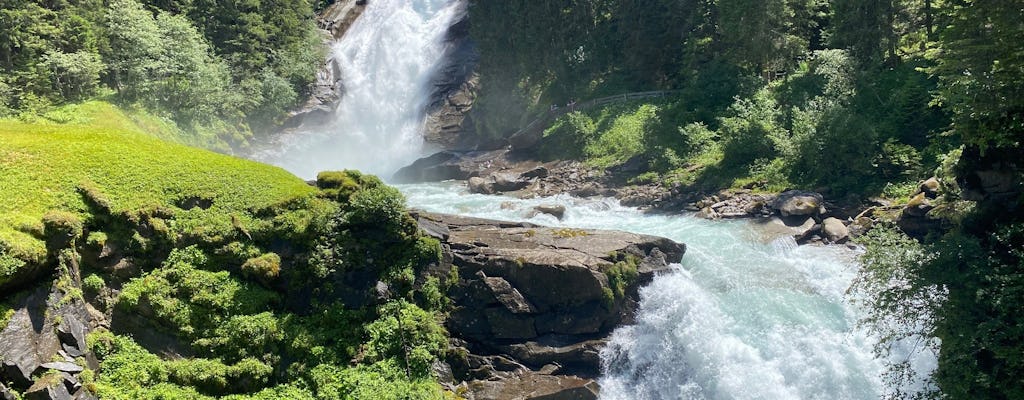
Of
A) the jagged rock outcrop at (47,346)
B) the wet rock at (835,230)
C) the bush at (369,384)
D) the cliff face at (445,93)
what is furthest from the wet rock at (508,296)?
the cliff face at (445,93)

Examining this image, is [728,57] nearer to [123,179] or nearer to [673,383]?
[673,383]

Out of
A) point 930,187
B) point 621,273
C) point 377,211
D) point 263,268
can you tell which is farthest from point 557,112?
point 263,268

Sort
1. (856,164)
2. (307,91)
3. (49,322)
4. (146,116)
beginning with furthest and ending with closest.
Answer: (307,91), (146,116), (856,164), (49,322)

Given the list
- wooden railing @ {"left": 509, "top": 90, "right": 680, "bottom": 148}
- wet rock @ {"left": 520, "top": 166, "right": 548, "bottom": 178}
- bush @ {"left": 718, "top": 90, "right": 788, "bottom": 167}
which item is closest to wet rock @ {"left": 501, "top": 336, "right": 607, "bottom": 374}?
bush @ {"left": 718, "top": 90, "right": 788, "bottom": 167}

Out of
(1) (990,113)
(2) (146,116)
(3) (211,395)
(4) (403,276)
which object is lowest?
(3) (211,395)

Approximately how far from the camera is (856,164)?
2842cm

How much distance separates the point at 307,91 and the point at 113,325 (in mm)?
48661

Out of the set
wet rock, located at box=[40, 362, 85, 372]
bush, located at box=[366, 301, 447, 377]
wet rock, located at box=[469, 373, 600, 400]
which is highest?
wet rock, located at box=[40, 362, 85, 372]

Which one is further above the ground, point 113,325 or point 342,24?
point 342,24

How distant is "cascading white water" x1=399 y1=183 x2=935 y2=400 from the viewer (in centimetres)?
1806

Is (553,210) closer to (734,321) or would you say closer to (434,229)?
(434,229)

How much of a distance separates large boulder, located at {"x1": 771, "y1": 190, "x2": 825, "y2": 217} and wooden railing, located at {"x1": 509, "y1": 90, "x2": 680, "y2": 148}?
18.6m

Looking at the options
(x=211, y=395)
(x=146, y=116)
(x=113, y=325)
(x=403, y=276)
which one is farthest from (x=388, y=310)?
(x=146, y=116)

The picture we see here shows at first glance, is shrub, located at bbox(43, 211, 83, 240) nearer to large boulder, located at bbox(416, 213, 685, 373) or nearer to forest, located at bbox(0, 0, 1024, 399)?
forest, located at bbox(0, 0, 1024, 399)
